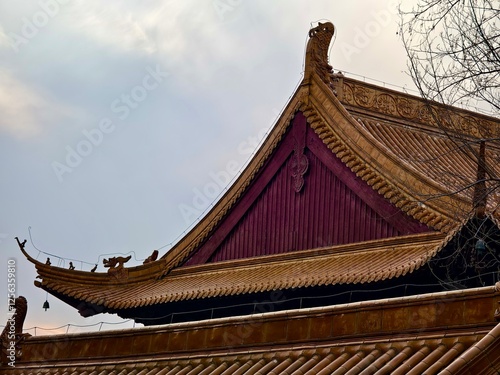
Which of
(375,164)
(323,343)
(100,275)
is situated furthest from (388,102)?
(323,343)

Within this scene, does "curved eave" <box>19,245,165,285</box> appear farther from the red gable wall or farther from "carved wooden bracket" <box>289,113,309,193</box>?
"carved wooden bracket" <box>289,113,309,193</box>

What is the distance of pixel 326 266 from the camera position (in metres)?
17.5

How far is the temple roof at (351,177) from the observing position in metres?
16.5

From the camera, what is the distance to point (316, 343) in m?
11.5

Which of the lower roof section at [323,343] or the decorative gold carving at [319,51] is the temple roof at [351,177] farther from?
the lower roof section at [323,343]

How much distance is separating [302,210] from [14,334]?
17.7 ft

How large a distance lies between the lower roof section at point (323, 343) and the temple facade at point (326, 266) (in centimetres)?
2

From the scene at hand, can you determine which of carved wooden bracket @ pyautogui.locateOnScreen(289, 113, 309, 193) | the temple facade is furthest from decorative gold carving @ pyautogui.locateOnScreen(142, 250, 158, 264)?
carved wooden bracket @ pyautogui.locateOnScreen(289, 113, 309, 193)

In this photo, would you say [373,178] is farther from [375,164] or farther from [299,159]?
[299,159]

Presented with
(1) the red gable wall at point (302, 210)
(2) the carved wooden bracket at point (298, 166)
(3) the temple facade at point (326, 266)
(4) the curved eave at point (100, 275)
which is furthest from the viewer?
(4) the curved eave at point (100, 275)

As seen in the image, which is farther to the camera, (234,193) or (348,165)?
(234,193)

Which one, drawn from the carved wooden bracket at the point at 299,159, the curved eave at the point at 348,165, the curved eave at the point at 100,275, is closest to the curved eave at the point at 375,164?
the curved eave at the point at 348,165

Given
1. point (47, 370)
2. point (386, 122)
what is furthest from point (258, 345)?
point (386, 122)

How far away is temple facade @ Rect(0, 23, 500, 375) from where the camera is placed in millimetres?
10734
